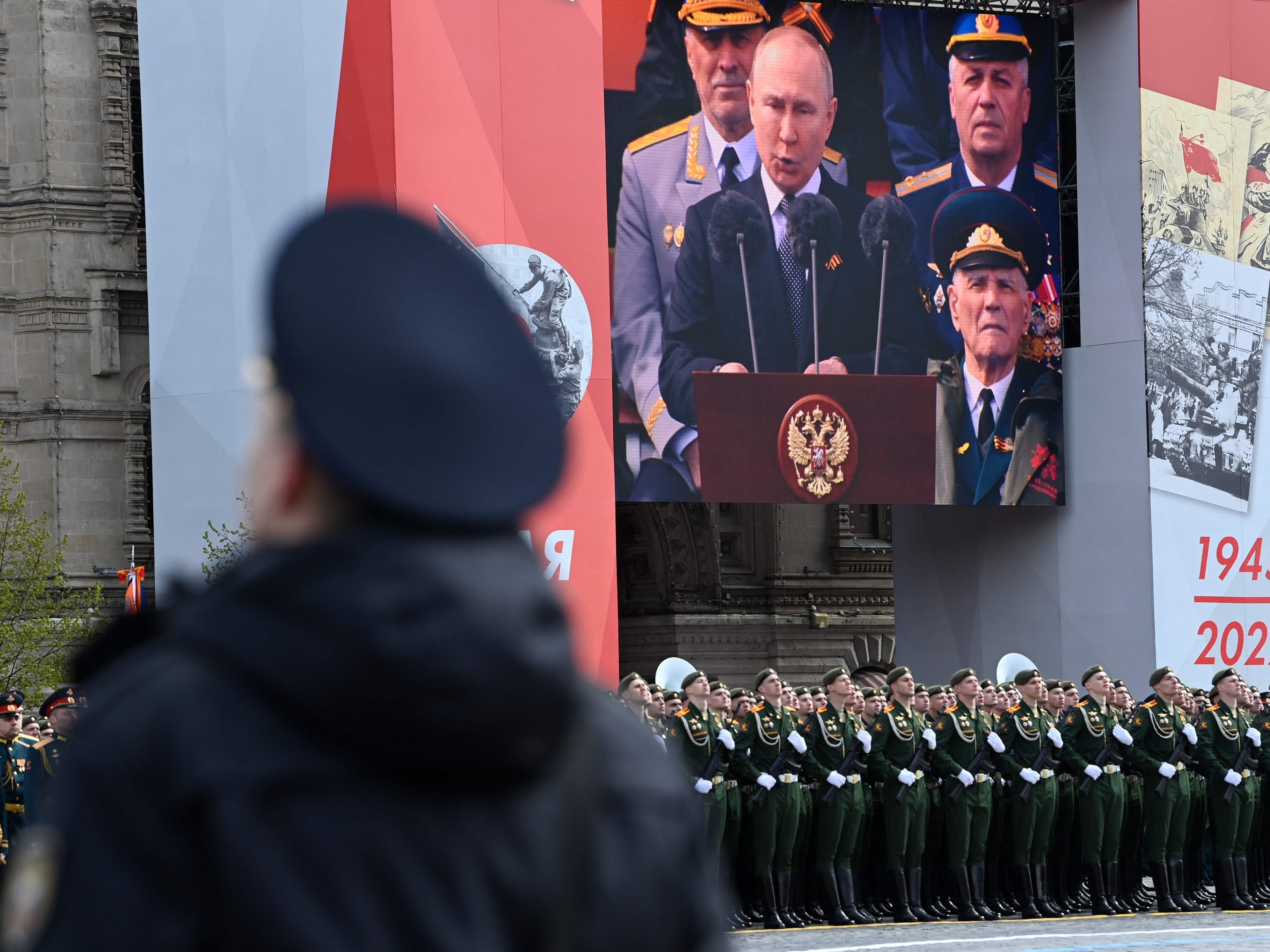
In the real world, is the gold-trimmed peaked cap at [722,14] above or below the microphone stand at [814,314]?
above

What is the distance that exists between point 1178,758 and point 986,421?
892 centimetres

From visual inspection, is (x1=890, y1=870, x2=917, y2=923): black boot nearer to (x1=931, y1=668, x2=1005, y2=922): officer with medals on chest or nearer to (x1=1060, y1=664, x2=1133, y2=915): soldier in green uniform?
(x1=931, y1=668, x2=1005, y2=922): officer with medals on chest

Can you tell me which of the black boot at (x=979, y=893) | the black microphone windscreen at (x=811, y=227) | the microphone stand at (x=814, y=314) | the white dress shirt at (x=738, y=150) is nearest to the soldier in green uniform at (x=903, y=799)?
Result: the black boot at (x=979, y=893)

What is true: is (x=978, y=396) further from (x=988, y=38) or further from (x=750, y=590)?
(x=750, y=590)

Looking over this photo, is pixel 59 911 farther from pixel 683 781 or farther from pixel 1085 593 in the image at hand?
pixel 1085 593

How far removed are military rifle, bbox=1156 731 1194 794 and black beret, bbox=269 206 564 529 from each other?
1477 centimetres

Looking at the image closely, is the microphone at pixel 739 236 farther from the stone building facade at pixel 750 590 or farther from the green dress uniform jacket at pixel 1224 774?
the stone building facade at pixel 750 590

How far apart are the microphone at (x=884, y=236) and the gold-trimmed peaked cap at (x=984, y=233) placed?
0.37 meters

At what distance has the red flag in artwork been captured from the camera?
24.7 metres

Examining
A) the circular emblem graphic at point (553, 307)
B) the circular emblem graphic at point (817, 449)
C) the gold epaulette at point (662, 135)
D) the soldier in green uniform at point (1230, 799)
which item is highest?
the gold epaulette at point (662, 135)

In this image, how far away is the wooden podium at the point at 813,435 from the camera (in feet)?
73.7

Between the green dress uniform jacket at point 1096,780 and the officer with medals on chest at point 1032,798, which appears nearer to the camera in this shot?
the officer with medals on chest at point 1032,798

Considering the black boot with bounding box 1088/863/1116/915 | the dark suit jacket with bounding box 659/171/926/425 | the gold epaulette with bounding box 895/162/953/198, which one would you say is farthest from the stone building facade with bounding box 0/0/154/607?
the black boot with bounding box 1088/863/1116/915

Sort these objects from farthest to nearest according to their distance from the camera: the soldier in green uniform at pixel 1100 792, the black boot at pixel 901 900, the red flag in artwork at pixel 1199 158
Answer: the red flag in artwork at pixel 1199 158 → the soldier in green uniform at pixel 1100 792 → the black boot at pixel 901 900
